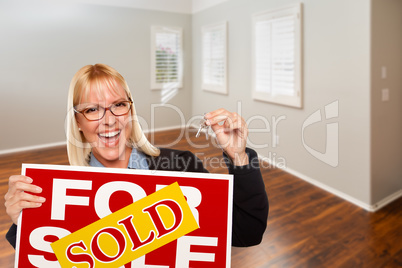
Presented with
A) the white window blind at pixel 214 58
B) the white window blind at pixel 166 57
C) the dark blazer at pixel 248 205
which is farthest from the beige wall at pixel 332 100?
the dark blazer at pixel 248 205

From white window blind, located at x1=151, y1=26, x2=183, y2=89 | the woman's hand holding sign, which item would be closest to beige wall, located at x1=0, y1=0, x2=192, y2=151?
white window blind, located at x1=151, y1=26, x2=183, y2=89

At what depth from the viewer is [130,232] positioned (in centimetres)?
81

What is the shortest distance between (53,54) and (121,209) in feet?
15.9

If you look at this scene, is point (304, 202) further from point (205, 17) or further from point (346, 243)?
point (205, 17)

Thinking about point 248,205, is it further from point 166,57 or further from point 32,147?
point 166,57

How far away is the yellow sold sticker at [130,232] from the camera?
31.5 inches

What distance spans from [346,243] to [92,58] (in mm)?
4714

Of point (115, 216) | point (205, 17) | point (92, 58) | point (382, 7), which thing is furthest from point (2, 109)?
point (382, 7)

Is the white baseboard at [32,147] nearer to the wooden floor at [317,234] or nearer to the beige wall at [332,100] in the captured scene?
the wooden floor at [317,234]

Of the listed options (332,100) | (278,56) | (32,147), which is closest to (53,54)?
(32,147)

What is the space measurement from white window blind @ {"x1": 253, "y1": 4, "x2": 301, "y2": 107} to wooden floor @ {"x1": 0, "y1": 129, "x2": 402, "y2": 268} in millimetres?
1078

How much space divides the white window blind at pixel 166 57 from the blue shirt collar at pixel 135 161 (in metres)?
4.93

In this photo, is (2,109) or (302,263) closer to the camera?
(302,263)

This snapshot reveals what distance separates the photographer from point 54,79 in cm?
495
